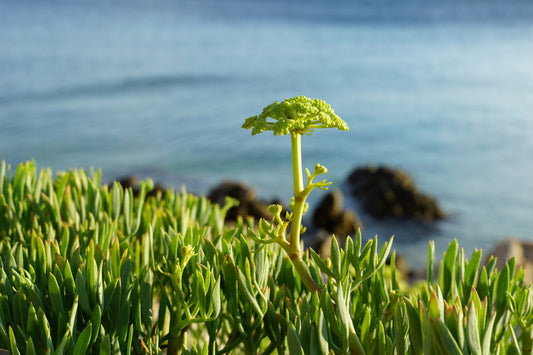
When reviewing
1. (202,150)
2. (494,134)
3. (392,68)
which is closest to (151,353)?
→ (202,150)

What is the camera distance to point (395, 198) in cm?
869

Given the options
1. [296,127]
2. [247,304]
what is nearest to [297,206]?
[296,127]

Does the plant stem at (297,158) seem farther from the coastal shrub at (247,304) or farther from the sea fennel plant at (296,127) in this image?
the coastal shrub at (247,304)

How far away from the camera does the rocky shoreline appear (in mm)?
6398

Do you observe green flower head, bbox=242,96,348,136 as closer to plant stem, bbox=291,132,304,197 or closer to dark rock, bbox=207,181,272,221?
plant stem, bbox=291,132,304,197

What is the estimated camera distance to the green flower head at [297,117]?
121 cm

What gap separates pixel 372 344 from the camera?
4.49 feet

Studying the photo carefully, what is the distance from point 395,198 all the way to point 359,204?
0.83m

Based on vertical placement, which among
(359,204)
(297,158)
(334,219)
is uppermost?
(297,158)

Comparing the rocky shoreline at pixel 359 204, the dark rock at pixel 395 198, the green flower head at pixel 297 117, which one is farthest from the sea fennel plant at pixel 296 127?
the dark rock at pixel 395 198

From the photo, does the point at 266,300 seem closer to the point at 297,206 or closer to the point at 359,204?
the point at 297,206

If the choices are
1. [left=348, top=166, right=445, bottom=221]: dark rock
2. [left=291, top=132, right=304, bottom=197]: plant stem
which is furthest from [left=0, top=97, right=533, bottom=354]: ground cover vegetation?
[left=348, top=166, right=445, bottom=221]: dark rock

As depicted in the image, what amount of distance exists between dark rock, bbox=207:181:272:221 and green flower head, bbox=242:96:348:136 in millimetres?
4944

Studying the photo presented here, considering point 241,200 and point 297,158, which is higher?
point 297,158
